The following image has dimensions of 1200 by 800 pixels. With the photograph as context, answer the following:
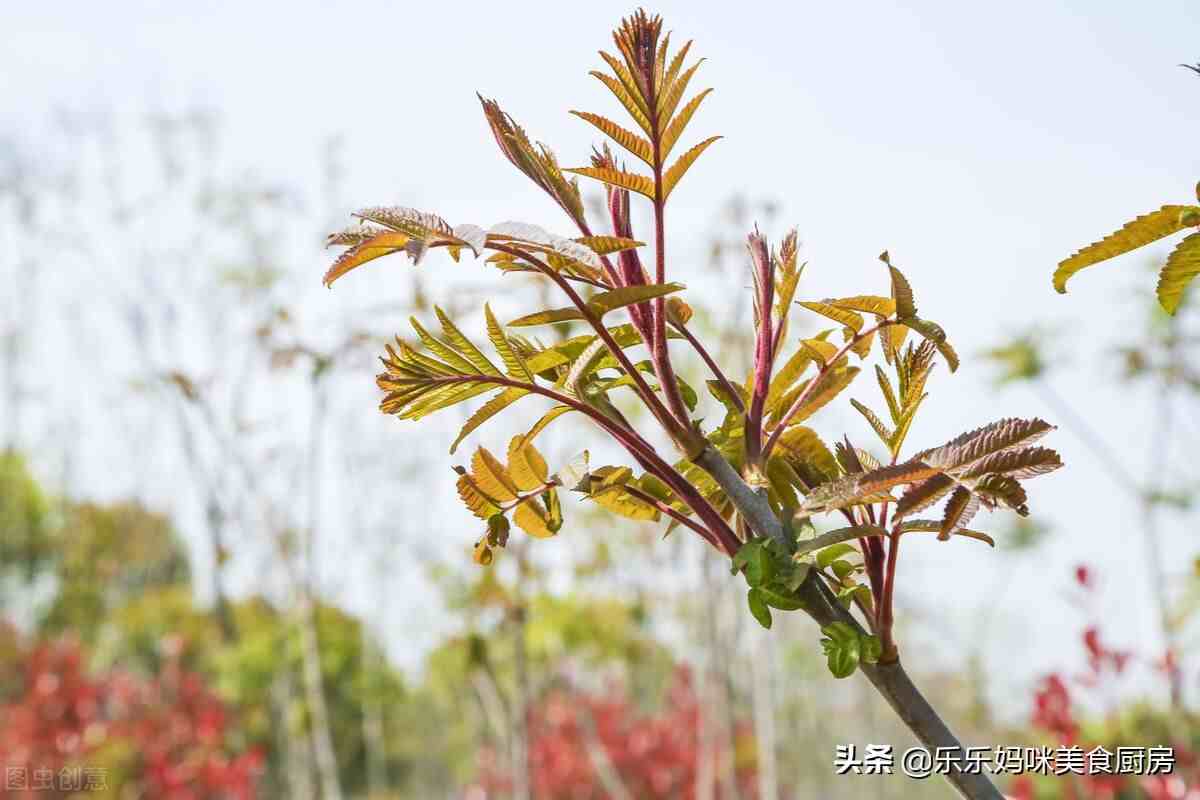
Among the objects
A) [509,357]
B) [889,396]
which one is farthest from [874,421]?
[509,357]

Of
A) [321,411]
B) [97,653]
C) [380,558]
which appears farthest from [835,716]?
[321,411]

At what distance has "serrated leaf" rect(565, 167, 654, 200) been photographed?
0.66 metres

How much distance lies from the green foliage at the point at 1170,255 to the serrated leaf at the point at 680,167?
250 mm

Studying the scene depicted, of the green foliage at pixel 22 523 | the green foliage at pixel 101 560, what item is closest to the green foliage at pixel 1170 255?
the green foliage at pixel 101 560

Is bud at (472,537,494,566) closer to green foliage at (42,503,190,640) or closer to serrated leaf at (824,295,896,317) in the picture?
serrated leaf at (824,295,896,317)

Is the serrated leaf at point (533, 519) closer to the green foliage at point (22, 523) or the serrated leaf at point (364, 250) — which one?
the serrated leaf at point (364, 250)

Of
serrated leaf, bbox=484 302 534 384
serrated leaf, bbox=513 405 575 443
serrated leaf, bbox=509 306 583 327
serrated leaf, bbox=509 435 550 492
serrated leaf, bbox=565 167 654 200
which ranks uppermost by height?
serrated leaf, bbox=565 167 654 200

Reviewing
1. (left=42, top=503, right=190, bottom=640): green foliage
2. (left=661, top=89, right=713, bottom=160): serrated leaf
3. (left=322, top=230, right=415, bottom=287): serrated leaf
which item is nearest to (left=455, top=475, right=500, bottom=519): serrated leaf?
(left=322, top=230, right=415, bottom=287): serrated leaf

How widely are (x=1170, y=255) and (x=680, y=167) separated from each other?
33 cm

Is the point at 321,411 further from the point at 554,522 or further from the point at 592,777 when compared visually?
the point at 592,777

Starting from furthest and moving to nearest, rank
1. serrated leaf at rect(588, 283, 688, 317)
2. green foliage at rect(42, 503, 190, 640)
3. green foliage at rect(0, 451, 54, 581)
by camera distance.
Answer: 1. green foliage at rect(0, 451, 54, 581)
2. green foliage at rect(42, 503, 190, 640)
3. serrated leaf at rect(588, 283, 688, 317)

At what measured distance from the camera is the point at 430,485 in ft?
29.9

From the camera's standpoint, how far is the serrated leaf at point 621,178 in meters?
0.66

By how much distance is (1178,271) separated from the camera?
696 mm
